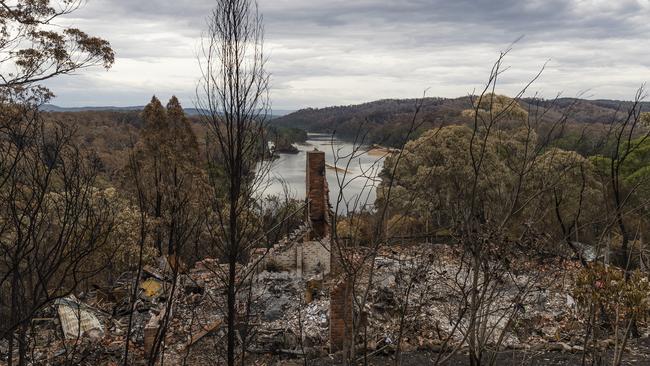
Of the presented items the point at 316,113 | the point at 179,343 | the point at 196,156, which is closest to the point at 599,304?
the point at 179,343

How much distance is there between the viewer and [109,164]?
31.4 m

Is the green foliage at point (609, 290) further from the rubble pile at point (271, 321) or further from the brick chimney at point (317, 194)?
the brick chimney at point (317, 194)

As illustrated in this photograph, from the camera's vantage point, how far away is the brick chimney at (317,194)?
15.2m

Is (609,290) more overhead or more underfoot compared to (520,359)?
more overhead

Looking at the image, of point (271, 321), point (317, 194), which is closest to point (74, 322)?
point (271, 321)

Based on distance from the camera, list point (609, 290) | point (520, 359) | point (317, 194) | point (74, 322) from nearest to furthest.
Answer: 1. point (609, 290)
2. point (520, 359)
3. point (74, 322)
4. point (317, 194)

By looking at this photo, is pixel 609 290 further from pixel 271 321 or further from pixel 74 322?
pixel 74 322

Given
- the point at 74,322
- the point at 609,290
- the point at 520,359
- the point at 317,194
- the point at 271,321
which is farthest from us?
the point at 317,194

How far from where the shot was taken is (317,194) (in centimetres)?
1530

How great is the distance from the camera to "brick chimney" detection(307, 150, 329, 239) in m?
15.2

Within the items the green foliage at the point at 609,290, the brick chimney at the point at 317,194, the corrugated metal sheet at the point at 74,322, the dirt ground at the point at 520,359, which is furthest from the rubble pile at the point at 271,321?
the green foliage at the point at 609,290

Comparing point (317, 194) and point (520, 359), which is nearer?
point (520, 359)

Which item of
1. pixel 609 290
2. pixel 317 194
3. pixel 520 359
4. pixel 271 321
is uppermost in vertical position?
pixel 609 290

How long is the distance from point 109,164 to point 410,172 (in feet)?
67.0
